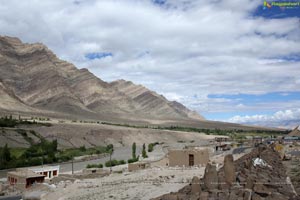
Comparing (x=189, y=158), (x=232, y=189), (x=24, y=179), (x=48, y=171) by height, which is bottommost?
(x=24, y=179)

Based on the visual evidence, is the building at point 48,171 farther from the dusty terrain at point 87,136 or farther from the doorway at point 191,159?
the dusty terrain at point 87,136

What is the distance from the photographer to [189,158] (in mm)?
43594

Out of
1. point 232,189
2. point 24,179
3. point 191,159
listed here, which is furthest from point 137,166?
point 232,189

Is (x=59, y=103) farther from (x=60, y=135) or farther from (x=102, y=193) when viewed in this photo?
(x=102, y=193)

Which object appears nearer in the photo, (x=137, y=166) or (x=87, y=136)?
(x=137, y=166)

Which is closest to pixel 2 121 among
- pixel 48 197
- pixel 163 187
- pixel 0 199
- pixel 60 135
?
pixel 60 135

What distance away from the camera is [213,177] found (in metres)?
19.2

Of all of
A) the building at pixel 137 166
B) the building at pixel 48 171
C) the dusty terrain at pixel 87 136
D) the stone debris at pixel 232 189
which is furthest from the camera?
the dusty terrain at pixel 87 136

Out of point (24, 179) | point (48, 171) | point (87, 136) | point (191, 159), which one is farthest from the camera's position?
point (87, 136)

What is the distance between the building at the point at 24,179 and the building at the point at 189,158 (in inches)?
592

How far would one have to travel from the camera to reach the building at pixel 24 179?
1760 inches

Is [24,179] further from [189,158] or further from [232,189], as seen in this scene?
[232,189]

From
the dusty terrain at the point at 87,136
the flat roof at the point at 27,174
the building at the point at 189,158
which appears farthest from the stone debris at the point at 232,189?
the dusty terrain at the point at 87,136

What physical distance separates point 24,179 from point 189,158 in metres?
17.8
